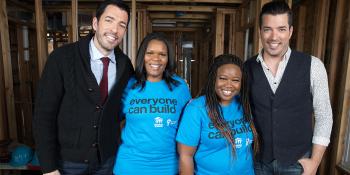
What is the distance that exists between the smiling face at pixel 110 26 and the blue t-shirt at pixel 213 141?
595mm

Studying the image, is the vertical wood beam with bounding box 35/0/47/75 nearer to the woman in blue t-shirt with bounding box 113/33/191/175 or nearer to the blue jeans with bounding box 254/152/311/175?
the woman in blue t-shirt with bounding box 113/33/191/175

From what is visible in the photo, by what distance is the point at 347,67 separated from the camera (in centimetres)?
227

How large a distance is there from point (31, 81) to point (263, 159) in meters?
4.91

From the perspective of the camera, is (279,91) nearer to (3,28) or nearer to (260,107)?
(260,107)

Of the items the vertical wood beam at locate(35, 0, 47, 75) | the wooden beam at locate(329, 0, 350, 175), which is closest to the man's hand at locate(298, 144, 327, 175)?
the wooden beam at locate(329, 0, 350, 175)

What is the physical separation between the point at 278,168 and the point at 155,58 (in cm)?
99

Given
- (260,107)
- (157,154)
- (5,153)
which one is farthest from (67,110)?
(5,153)

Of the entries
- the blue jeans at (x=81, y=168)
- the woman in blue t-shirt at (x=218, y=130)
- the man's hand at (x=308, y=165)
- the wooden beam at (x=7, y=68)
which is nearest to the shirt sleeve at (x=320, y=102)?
the man's hand at (x=308, y=165)

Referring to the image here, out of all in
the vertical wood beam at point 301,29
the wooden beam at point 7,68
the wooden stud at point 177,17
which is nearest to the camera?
the wooden beam at point 7,68

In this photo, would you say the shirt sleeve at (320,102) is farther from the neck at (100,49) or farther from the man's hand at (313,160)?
the neck at (100,49)

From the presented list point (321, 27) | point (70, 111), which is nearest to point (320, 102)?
point (70, 111)

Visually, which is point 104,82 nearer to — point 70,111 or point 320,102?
point 70,111

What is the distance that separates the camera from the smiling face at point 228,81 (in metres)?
1.31

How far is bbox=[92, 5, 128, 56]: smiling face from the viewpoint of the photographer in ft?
4.62
